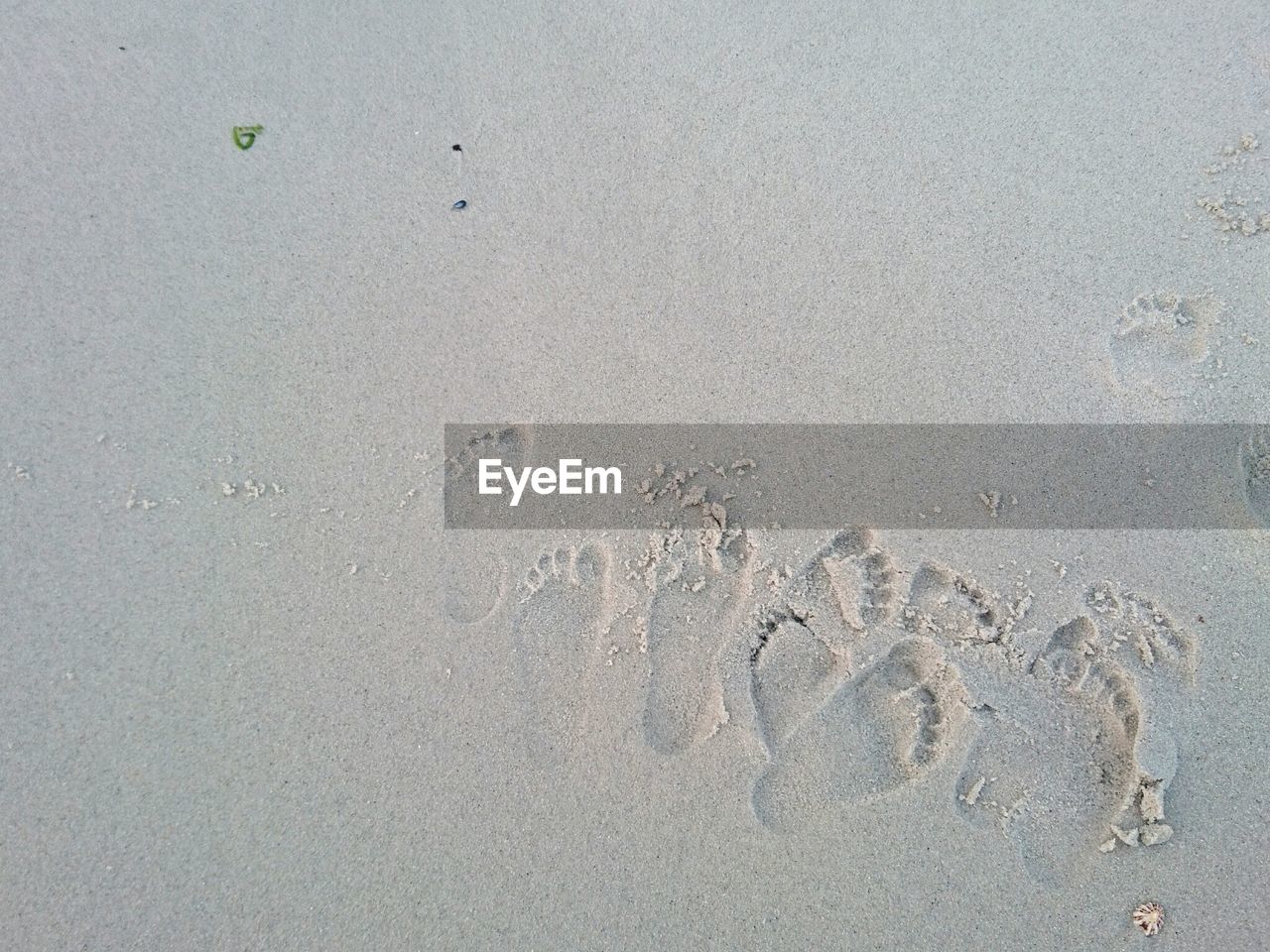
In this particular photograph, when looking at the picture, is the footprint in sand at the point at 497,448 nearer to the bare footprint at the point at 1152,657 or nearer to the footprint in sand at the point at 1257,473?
the bare footprint at the point at 1152,657

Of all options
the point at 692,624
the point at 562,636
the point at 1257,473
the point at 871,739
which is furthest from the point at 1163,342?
the point at 562,636

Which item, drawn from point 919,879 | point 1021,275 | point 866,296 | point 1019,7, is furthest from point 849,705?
point 1019,7

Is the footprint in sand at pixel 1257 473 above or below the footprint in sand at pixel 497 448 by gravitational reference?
below

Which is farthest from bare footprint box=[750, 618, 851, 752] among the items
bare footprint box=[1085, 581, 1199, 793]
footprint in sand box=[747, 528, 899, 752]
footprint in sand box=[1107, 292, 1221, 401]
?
footprint in sand box=[1107, 292, 1221, 401]

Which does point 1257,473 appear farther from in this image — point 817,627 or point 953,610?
point 817,627

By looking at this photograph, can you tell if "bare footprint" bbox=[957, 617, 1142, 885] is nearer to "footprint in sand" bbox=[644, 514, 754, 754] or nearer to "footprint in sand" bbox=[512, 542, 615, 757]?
"footprint in sand" bbox=[644, 514, 754, 754]

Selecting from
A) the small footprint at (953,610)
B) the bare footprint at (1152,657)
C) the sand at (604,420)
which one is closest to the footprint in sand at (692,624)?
the sand at (604,420)
